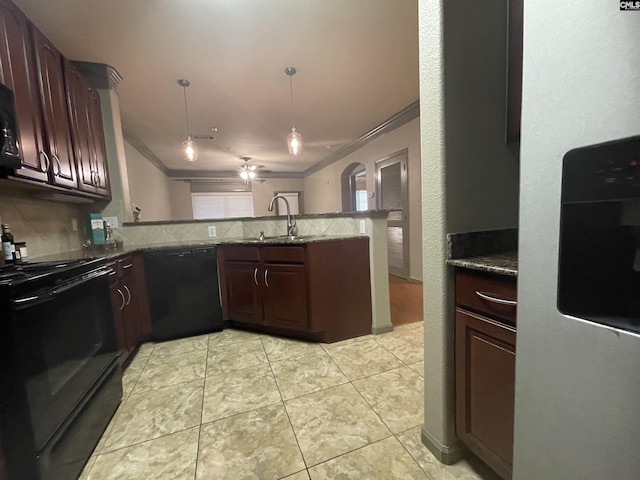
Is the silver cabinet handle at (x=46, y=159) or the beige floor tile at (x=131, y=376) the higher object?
the silver cabinet handle at (x=46, y=159)

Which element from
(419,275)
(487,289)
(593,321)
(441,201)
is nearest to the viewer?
(593,321)

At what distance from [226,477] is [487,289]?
4.21 feet

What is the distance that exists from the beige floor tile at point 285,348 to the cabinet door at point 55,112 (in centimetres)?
192

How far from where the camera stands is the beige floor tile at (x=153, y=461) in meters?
1.12

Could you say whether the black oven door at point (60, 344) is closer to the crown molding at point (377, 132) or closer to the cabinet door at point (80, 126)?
the cabinet door at point (80, 126)

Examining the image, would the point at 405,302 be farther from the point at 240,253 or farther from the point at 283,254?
the point at 240,253

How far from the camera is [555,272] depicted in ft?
2.16

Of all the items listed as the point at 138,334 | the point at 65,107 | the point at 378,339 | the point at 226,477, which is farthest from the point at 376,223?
the point at 65,107

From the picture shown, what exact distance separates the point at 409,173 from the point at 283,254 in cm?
271

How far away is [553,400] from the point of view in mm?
677

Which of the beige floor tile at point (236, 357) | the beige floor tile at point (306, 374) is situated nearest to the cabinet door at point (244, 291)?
the beige floor tile at point (236, 357)

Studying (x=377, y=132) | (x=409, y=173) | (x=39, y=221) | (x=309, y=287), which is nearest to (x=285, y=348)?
(x=309, y=287)

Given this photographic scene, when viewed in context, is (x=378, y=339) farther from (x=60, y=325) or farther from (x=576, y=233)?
(x=60, y=325)

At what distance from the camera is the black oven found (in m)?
0.88
